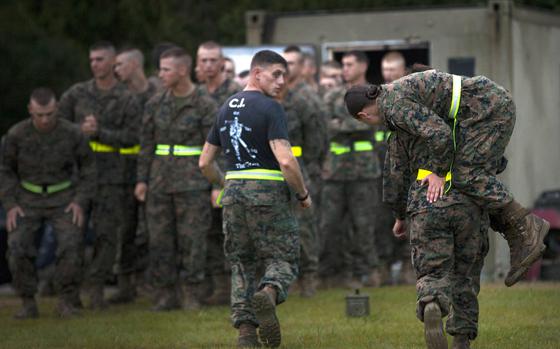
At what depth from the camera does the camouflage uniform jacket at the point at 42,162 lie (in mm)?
14203

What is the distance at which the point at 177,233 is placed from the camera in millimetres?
14250

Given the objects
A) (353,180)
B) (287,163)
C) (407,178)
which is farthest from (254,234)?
A: (353,180)

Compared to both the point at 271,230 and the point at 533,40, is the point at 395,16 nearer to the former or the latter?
the point at 533,40

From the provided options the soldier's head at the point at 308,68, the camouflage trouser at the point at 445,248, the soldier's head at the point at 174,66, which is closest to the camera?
the camouflage trouser at the point at 445,248

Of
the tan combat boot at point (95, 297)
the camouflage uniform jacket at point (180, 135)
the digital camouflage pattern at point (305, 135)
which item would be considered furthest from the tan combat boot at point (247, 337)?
the tan combat boot at point (95, 297)

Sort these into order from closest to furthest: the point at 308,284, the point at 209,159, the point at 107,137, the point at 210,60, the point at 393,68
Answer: the point at 209,159 → the point at 210,60 → the point at 107,137 → the point at 308,284 → the point at 393,68

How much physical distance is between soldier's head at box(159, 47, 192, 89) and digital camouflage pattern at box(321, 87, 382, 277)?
2.75 metres

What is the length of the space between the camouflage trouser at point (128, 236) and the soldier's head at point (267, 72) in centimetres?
445

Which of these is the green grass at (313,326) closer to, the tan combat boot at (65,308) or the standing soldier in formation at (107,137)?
the tan combat boot at (65,308)

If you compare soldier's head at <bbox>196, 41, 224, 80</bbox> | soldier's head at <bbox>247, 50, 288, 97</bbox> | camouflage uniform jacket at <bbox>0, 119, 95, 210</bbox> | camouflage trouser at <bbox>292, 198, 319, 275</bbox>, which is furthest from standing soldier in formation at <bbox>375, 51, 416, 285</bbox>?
soldier's head at <bbox>247, 50, 288, 97</bbox>

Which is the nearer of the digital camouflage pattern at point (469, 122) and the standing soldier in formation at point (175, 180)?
the digital camouflage pattern at point (469, 122)

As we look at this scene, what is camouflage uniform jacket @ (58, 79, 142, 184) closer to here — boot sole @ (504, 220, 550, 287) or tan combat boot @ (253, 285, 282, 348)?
tan combat boot @ (253, 285, 282, 348)

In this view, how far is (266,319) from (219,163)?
4651 millimetres

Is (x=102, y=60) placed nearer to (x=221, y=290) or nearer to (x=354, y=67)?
(x=221, y=290)
